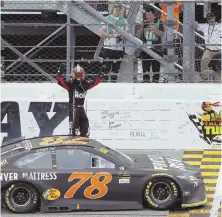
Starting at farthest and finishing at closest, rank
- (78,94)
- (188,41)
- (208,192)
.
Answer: (188,41), (78,94), (208,192)

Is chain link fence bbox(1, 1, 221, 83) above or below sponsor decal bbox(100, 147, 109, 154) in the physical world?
above

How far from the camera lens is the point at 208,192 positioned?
1170cm

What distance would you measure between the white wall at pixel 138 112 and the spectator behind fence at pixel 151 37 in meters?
0.37

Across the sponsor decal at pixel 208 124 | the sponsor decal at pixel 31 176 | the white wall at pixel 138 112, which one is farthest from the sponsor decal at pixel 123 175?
the sponsor decal at pixel 208 124

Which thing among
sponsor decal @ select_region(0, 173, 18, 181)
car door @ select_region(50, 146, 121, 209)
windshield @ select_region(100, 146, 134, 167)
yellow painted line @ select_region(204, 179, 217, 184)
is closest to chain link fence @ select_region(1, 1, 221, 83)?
yellow painted line @ select_region(204, 179, 217, 184)

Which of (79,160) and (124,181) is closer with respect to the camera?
(124,181)

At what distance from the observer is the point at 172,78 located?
47.6ft

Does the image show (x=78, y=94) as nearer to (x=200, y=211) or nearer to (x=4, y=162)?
(x=4, y=162)

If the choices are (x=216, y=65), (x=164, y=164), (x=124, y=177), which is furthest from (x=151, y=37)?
(x=124, y=177)

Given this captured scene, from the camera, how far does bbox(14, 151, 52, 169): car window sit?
10.7 m

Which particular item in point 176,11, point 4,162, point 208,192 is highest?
point 176,11

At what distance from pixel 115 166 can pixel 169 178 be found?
2.70 ft

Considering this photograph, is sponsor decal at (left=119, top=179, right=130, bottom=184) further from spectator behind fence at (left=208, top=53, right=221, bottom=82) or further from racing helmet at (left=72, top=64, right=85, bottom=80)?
spectator behind fence at (left=208, top=53, right=221, bottom=82)

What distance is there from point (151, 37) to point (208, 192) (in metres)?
4.00
